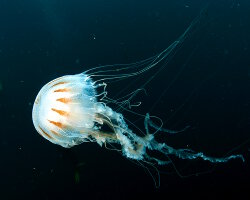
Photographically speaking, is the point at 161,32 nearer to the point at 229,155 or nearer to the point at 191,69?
the point at 191,69

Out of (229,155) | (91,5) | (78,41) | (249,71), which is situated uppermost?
(91,5)

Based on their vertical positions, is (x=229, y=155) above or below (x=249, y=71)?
below

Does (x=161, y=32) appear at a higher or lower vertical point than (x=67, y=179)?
higher

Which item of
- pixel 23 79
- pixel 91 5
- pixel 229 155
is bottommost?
pixel 229 155

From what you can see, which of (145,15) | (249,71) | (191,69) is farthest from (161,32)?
(249,71)

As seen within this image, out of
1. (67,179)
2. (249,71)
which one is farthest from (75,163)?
(249,71)

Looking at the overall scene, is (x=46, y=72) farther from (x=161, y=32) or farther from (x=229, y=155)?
(x=229, y=155)
